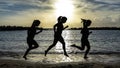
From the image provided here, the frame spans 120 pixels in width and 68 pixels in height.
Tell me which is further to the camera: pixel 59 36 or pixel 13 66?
pixel 59 36

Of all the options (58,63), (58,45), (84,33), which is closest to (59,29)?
(84,33)

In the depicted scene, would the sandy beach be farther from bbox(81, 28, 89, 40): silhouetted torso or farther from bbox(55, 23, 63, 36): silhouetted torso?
bbox(55, 23, 63, 36): silhouetted torso

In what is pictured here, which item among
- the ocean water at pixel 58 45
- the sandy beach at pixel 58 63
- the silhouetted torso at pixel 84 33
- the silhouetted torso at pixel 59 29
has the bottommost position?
the ocean water at pixel 58 45

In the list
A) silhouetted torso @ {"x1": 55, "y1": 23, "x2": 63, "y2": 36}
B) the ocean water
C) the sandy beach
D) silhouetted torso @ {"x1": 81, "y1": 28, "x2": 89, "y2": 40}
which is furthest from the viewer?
the ocean water

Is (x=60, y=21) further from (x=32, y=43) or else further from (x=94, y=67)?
(x=94, y=67)

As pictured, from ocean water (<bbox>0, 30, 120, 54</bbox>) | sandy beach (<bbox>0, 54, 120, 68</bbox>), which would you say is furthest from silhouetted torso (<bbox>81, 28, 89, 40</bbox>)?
ocean water (<bbox>0, 30, 120, 54</bbox>)

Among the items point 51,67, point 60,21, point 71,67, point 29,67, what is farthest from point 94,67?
point 60,21

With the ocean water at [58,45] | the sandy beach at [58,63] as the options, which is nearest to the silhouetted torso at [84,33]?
the sandy beach at [58,63]

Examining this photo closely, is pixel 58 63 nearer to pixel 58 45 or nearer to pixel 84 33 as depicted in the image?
pixel 84 33

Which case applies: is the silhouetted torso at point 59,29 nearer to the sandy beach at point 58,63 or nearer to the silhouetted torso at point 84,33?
the silhouetted torso at point 84,33

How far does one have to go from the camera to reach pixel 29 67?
13.3 metres

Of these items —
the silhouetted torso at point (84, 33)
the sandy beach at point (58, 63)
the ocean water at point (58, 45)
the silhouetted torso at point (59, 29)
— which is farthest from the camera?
the ocean water at point (58, 45)

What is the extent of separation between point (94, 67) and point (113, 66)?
1.10 meters

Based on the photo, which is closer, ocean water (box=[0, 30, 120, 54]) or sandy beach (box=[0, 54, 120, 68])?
sandy beach (box=[0, 54, 120, 68])
